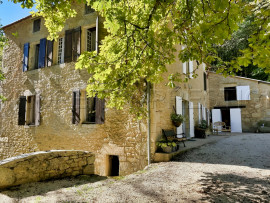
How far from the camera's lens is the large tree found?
9.70ft

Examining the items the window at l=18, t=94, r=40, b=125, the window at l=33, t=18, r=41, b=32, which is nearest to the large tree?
the window at l=18, t=94, r=40, b=125

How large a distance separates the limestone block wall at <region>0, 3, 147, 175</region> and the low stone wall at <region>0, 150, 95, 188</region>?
1493mm

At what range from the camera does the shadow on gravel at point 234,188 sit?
3215 mm

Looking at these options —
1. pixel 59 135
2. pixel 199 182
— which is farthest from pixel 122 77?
pixel 59 135

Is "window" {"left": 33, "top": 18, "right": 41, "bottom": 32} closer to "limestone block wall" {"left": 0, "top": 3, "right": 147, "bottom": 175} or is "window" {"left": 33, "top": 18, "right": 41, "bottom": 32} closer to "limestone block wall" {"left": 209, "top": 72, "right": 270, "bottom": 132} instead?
"limestone block wall" {"left": 0, "top": 3, "right": 147, "bottom": 175}

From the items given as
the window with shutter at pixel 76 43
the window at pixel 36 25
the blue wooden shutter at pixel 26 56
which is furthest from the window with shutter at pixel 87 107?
the window at pixel 36 25

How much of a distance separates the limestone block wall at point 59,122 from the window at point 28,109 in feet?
0.93

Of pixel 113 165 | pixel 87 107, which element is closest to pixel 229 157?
pixel 113 165

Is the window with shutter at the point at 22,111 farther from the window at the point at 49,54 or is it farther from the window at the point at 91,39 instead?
the window at the point at 91,39

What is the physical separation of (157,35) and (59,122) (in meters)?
5.91

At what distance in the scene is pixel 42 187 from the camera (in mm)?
3859

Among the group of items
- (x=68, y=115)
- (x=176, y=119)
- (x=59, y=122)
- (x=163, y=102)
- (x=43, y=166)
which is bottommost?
(x=43, y=166)

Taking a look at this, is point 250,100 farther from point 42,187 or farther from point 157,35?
point 42,187

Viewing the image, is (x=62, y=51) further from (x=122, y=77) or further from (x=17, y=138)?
(x=122, y=77)
